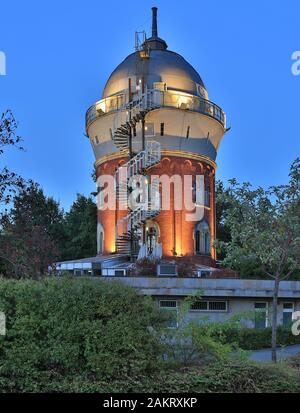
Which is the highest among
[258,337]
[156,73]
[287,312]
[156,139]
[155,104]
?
[156,73]

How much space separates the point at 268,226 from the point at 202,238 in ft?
93.7

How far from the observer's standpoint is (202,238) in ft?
157

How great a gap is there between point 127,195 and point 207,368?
35.5 meters

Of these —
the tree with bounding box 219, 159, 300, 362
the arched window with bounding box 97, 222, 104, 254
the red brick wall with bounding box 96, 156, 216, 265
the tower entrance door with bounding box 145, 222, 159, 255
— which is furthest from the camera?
the arched window with bounding box 97, 222, 104, 254

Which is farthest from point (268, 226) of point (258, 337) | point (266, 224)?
point (258, 337)

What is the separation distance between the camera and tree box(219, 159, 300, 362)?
18.3m

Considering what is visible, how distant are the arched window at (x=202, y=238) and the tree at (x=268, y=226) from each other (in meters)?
26.8

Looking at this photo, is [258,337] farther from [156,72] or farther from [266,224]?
[156,72]

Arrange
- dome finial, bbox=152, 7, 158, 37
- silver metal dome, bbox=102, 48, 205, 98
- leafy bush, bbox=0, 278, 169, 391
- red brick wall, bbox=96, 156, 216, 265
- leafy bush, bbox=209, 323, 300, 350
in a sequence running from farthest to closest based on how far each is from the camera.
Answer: dome finial, bbox=152, 7, 158, 37 < silver metal dome, bbox=102, 48, 205, 98 < red brick wall, bbox=96, 156, 216, 265 < leafy bush, bbox=209, 323, 300, 350 < leafy bush, bbox=0, 278, 169, 391

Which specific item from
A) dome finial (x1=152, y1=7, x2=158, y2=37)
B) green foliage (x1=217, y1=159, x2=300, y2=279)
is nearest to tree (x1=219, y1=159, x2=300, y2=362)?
green foliage (x1=217, y1=159, x2=300, y2=279)

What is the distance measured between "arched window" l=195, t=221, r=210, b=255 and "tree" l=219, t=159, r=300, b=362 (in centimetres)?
2685

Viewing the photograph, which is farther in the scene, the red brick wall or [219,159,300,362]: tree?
the red brick wall

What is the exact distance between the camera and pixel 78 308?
33.3 ft

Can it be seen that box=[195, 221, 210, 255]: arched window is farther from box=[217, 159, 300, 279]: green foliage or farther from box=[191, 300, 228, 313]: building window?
box=[217, 159, 300, 279]: green foliage
